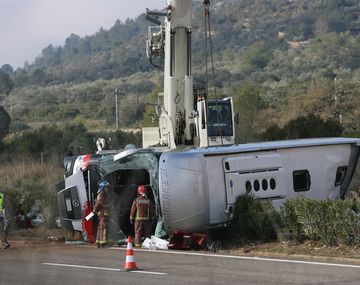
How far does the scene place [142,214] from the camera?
828 inches

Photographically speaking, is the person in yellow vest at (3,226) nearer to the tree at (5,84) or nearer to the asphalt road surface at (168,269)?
the asphalt road surface at (168,269)

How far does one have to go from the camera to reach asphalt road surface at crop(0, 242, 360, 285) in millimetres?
14555

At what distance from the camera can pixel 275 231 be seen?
65.7ft

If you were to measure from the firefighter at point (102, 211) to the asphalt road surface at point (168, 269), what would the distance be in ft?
4.64

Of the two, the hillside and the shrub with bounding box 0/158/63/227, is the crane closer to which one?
the shrub with bounding box 0/158/63/227

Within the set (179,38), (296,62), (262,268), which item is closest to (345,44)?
(296,62)

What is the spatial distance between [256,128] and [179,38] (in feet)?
104

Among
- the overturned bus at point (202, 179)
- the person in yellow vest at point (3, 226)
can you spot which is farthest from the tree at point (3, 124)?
the person in yellow vest at point (3, 226)

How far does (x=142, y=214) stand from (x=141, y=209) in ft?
0.45

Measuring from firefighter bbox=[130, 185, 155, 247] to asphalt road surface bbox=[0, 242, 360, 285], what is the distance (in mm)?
1191

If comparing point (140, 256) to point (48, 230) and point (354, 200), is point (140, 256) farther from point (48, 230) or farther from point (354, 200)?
point (48, 230)

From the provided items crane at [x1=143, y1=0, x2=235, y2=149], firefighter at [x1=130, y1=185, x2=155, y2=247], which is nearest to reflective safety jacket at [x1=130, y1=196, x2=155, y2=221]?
firefighter at [x1=130, y1=185, x2=155, y2=247]

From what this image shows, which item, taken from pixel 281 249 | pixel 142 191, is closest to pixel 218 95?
pixel 142 191

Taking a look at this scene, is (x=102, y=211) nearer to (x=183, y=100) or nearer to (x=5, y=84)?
(x=183, y=100)
